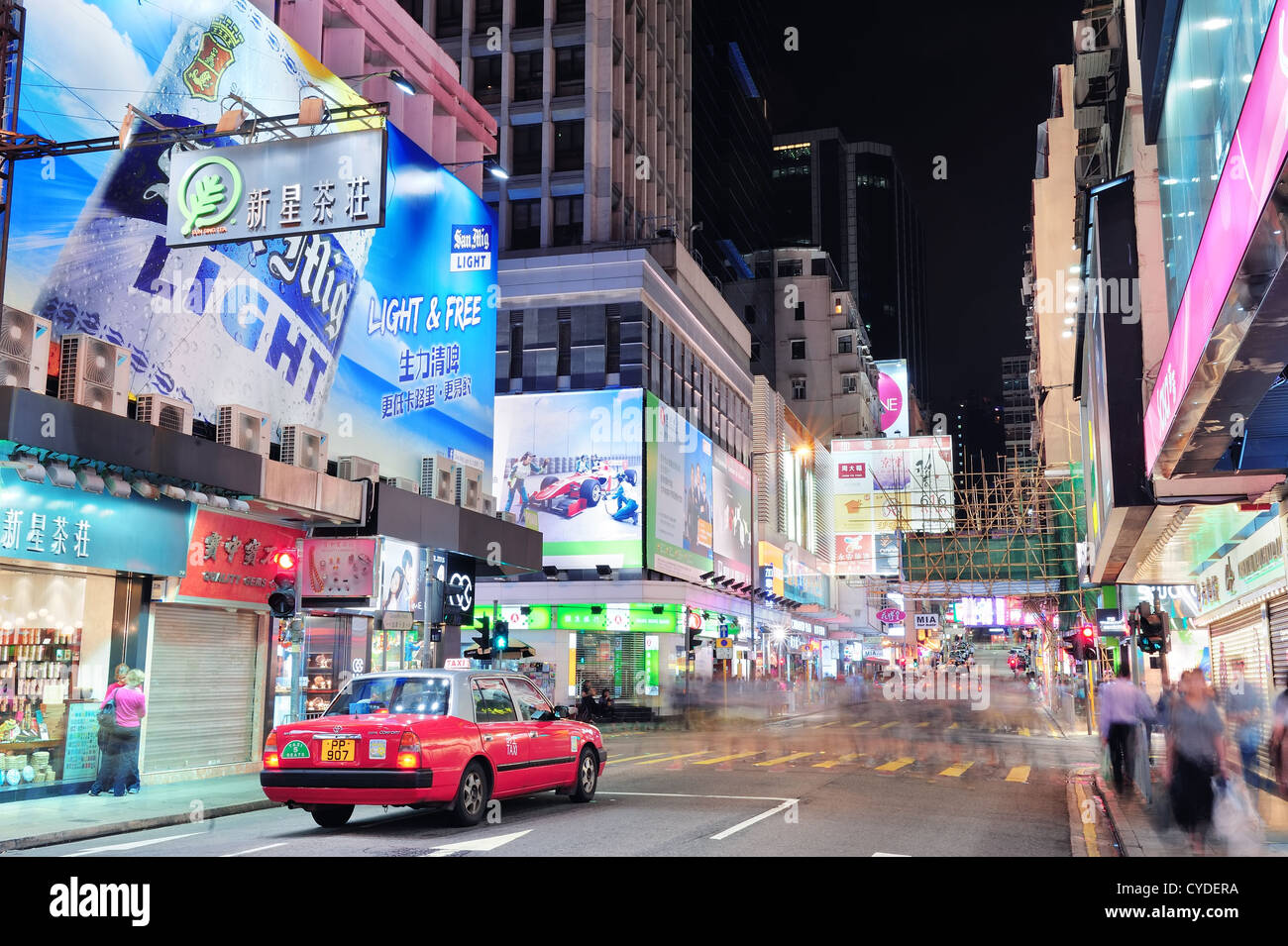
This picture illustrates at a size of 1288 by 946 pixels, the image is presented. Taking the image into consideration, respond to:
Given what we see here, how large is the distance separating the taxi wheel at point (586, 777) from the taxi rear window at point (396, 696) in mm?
3024

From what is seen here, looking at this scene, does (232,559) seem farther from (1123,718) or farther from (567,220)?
(567,220)

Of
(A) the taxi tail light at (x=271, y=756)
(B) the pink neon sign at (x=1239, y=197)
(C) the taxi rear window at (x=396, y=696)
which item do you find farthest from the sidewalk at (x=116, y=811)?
(B) the pink neon sign at (x=1239, y=197)

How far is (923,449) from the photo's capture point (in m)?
68.7

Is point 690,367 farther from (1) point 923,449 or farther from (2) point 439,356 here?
(2) point 439,356

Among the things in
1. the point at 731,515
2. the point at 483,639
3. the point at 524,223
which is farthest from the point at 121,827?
the point at 731,515

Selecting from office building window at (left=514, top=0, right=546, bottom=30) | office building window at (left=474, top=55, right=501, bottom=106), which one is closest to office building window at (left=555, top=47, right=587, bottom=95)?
office building window at (left=514, top=0, right=546, bottom=30)

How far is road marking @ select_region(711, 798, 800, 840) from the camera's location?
1162 centimetres

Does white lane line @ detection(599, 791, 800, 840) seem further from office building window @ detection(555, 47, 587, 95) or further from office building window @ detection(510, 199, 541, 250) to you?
office building window @ detection(555, 47, 587, 95)

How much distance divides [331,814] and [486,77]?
4824 cm

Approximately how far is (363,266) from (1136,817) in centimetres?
1767

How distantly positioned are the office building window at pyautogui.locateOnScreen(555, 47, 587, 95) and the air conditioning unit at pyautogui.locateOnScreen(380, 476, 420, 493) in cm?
3303

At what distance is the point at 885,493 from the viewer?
216 feet

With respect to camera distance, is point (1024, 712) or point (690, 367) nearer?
point (1024, 712)

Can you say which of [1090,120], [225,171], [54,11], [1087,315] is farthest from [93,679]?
Result: [1090,120]
